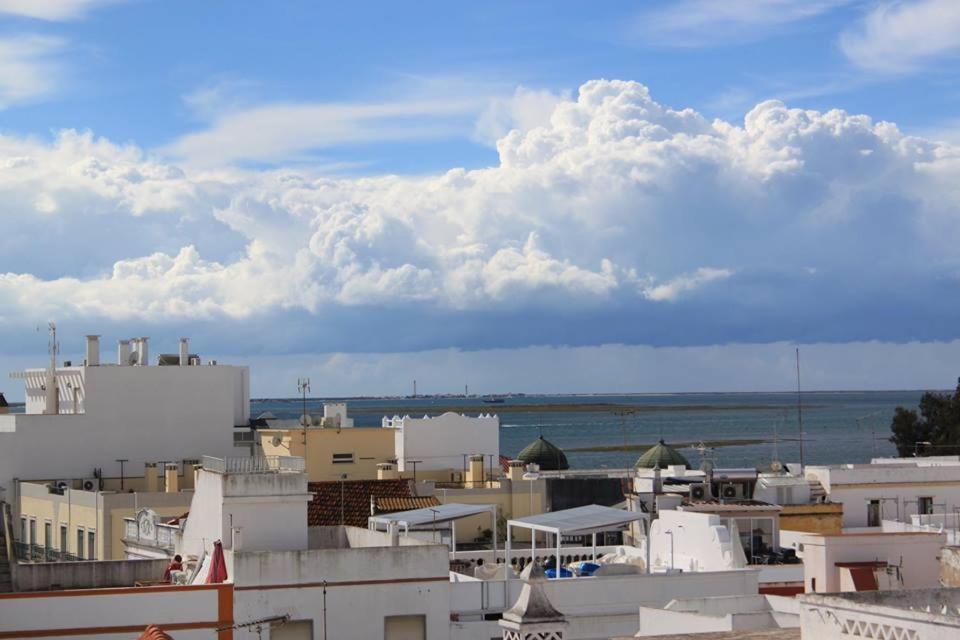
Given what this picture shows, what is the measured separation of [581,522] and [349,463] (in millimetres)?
24705

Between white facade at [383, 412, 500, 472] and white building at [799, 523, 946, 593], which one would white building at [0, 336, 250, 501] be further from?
white building at [799, 523, 946, 593]

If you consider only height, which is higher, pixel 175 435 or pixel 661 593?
pixel 175 435

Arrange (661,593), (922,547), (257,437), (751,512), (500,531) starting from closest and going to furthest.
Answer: (922,547) < (661,593) < (751,512) < (500,531) < (257,437)

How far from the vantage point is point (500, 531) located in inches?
2216

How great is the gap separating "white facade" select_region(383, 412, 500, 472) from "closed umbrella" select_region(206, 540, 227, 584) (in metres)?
30.4

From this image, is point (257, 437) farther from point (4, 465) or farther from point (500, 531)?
point (500, 531)

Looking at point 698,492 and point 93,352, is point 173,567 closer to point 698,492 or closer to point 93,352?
point 698,492

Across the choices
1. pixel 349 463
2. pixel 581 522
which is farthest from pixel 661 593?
pixel 349 463

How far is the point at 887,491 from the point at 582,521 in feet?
63.8

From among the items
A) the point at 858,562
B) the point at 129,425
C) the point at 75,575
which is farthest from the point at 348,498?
the point at 858,562

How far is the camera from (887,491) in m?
57.6

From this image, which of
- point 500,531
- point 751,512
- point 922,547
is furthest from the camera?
point 500,531

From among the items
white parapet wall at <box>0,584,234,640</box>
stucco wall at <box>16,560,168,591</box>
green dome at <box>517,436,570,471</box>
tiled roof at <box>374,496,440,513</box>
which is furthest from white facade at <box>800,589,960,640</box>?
green dome at <box>517,436,570,471</box>

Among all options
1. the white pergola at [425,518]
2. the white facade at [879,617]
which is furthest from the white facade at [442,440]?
the white facade at [879,617]
